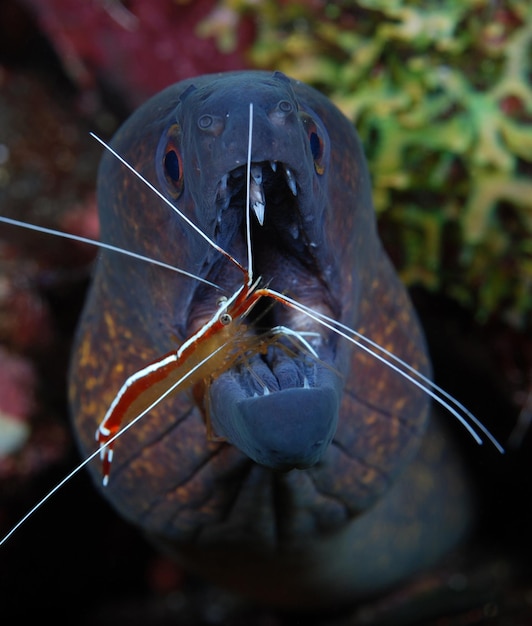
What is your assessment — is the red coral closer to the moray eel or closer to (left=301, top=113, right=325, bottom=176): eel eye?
the moray eel

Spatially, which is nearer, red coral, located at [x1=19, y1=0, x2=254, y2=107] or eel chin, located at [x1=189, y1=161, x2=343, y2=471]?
eel chin, located at [x1=189, y1=161, x2=343, y2=471]

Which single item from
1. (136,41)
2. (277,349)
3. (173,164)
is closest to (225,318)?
(277,349)

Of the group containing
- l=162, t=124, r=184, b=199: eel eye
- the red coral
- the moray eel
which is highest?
the red coral

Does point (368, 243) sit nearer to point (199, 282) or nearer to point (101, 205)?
point (199, 282)

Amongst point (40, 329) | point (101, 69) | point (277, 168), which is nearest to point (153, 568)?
point (40, 329)

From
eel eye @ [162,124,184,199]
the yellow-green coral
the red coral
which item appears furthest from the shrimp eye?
the red coral

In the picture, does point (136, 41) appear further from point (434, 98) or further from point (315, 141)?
point (315, 141)

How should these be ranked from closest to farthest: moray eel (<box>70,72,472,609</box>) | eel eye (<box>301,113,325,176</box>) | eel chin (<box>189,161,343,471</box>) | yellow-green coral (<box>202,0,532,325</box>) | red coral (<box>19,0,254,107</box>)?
eel chin (<box>189,161,343,471</box>) → moray eel (<box>70,72,472,609</box>) → eel eye (<box>301,113,325,176</box>) → yellow-green coral (<box>202,0,532,325</box>) → red coral (<box>19,0,254,107</box>)
